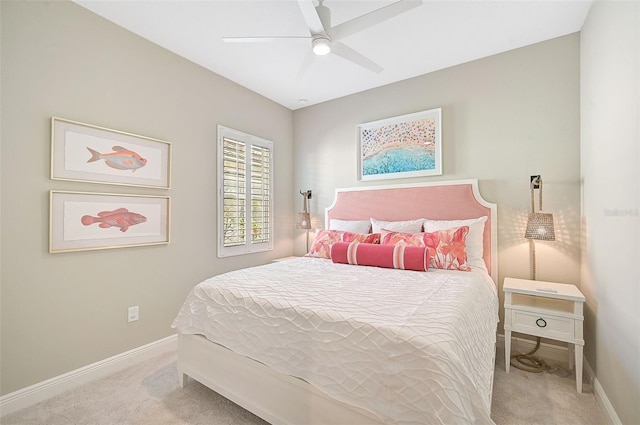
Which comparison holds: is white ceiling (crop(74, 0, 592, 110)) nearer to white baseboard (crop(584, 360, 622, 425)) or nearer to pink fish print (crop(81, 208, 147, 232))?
pink fish print (crop(81, 208, 147, 232))

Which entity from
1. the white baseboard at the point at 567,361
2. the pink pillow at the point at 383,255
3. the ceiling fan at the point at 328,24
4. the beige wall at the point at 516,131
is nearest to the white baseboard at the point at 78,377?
the pink pillow at the point at 383,255

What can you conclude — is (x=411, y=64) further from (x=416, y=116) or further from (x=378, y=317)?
(x=378, y=317)

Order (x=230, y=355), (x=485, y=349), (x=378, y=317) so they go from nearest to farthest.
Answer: (x=378, y=317) → (x=485, y=349) → (x=230, y=355)

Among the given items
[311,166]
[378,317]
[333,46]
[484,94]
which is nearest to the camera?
[378,317]

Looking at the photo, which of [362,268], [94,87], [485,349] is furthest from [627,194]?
[94,87]

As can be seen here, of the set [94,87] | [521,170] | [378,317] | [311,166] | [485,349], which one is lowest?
[485,349]

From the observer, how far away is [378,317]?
4.25 feet

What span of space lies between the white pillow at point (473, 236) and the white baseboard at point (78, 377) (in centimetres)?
277

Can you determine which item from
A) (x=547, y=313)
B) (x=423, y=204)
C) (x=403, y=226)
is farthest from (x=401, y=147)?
(x=547, y=313)

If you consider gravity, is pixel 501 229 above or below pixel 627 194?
below

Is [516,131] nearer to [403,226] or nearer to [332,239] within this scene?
[403,226]

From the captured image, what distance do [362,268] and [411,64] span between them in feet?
7.10

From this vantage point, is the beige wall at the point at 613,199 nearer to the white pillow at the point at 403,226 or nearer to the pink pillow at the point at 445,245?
the pink pillow at the point at 445,245

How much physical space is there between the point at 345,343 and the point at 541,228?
6.38 ft
